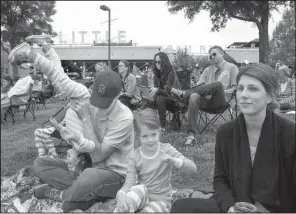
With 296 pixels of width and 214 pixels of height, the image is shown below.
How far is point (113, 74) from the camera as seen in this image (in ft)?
8.70

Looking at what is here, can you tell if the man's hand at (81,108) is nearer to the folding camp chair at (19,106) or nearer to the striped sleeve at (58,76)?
the striped sleeve at (58,76)

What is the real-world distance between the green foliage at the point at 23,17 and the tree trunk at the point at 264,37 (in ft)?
45.2

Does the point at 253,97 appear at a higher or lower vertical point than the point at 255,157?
higher

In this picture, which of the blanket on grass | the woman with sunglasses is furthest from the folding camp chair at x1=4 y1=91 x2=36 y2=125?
the woman with sunglasses

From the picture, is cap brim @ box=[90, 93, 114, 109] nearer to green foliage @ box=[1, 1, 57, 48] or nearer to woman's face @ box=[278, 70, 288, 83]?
green foliage @ box=[1, 1, 57, 48]

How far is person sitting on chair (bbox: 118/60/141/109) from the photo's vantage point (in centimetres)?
629

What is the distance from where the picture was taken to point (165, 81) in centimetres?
578

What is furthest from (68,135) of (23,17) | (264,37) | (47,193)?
(264,37)

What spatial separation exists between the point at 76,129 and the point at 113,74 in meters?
0.46

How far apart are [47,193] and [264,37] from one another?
13.0 meters

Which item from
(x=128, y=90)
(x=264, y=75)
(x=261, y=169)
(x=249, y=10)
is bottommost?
(x=261, y=169)

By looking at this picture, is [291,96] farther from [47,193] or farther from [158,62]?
[47,193]

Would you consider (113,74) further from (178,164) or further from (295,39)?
(295,39)

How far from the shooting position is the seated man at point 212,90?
5.20 meters
